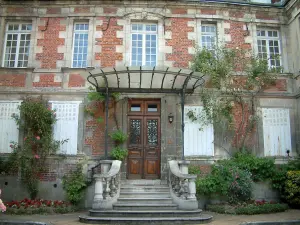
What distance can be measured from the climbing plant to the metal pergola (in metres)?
0.90

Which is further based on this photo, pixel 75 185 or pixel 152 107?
pixel 152 107

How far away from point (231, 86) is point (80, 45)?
5.36 metres

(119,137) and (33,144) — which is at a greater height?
(119,137)

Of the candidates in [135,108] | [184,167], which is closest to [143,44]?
[135,108]

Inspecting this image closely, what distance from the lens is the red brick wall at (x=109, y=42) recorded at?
11.0 meters

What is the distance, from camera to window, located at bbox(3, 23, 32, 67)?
11227 mm

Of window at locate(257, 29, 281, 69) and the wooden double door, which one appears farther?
window at locate(257, 29, 281, 69)

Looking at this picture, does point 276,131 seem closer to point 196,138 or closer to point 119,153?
point 196,138

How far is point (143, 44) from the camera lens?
37.0 feet

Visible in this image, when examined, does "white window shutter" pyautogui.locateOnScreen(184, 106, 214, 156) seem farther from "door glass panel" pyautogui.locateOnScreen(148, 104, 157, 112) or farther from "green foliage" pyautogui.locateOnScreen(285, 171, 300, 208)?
"green foliage" pyautogui.locateOnScreen(285, 171, 300, 208)

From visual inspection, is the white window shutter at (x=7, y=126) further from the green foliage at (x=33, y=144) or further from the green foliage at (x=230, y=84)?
the green foliage at (x=230, y=84)

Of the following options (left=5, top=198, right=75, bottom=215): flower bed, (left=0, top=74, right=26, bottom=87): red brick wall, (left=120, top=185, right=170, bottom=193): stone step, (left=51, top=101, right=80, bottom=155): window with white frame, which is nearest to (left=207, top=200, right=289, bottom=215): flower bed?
(left=120, top=185, right=170, bottom=193): stone step

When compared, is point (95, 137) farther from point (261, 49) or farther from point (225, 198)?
point (261, 49)

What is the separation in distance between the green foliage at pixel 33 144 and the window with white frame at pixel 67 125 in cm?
18
